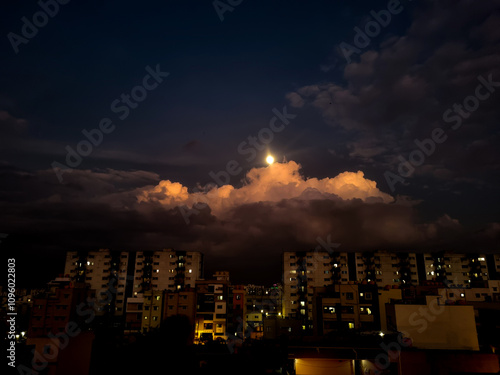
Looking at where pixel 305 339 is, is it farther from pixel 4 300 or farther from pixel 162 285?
pixel 4 300

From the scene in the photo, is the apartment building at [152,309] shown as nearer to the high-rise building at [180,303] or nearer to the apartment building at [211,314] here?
the high-rise building at [180,303]

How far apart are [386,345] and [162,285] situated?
217ft

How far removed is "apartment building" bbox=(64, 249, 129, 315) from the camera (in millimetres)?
73812

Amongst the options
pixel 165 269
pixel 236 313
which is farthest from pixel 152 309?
pixel 165 269

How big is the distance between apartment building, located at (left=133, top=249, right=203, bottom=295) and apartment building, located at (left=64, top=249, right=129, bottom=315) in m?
3.42

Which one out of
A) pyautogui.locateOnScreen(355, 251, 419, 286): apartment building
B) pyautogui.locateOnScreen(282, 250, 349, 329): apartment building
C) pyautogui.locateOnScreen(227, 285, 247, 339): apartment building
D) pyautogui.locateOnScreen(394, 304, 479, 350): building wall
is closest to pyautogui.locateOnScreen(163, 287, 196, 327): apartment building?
pyautogui.locateOnScreen(227, 285, 247, 339): apartment building

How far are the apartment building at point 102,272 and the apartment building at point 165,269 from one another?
3.42 meters

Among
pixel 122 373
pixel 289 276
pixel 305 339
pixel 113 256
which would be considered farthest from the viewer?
pixel 113 256

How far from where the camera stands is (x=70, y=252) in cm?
7612

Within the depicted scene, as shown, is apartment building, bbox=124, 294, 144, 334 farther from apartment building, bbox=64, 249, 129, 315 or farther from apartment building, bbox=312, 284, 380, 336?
apartment building, bbox=312, 284, 380, 336

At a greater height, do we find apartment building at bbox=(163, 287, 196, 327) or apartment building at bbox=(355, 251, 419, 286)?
apartment building at bbox=(355, 251, 419, 286)

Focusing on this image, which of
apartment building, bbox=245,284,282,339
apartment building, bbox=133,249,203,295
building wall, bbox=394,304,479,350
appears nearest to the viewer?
building wall, bbox=394,304,479,350

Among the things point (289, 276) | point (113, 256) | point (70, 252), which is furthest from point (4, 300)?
point (289, 276)

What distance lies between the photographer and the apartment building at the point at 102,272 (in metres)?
73.8
